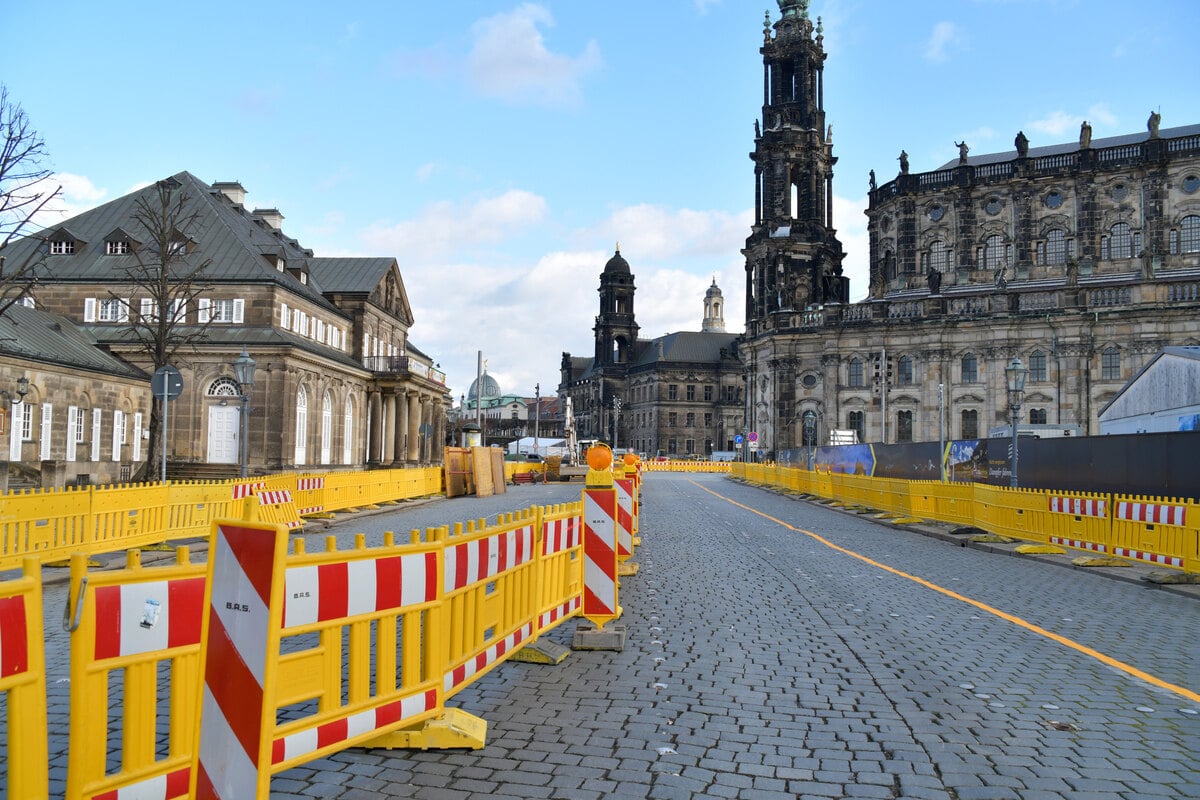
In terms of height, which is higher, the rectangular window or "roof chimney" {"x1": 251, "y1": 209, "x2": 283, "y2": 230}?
"roof chimney" {"x1": 251, "y1": 209, "x2": 283, "y2": 230}

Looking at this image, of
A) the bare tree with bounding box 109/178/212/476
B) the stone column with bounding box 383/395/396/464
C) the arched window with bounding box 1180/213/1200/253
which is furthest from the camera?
the arched window with bounding box 1180/213/1200/253

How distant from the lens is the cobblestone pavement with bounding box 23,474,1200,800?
Answer: 505 cm

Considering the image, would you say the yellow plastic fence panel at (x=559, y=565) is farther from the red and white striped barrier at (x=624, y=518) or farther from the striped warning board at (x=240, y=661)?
the red and white striped barrier at (x=624, y=518)

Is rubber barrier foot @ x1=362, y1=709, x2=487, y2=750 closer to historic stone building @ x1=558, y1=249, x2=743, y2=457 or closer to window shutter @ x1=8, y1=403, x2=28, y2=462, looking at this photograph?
window shutter @ x1=8, y1=403, x2=28, y2=462

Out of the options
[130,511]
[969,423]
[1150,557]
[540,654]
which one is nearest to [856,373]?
[969,423]

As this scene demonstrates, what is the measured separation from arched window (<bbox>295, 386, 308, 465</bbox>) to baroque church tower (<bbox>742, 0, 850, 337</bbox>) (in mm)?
44420

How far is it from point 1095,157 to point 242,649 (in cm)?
7531

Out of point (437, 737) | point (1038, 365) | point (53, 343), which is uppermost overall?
point (1038, 365)

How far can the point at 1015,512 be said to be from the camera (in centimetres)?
1969

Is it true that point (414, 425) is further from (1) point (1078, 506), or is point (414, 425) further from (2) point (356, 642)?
(2) point (356, 642)

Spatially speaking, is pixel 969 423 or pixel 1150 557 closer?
pixel 1150 557

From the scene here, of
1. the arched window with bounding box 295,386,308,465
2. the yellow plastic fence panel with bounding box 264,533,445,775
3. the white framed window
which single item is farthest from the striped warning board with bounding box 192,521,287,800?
the white framed window

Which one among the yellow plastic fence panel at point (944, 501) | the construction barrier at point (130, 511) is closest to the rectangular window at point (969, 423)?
the yellow plastic fence panel at point (944, 501)

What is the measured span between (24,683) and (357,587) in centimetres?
169
